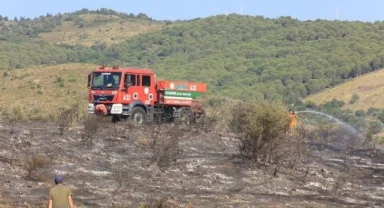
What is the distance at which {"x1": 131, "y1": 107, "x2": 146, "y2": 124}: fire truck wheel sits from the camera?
35031mm

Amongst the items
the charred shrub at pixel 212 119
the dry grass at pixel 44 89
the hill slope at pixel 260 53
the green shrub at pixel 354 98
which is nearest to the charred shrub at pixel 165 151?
the charred shrub at pixel 212 119

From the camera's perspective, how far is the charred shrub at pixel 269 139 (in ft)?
87.7

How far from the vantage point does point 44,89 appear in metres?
66.1

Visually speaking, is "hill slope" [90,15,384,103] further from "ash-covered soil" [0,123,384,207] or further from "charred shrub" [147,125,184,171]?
"charred shrub" [147,125,184,171]

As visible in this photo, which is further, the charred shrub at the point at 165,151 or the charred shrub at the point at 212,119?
the charred shrub at the point at 212,119

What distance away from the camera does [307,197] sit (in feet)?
69.9

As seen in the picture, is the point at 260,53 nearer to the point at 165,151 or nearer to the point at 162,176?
the point at 165,151

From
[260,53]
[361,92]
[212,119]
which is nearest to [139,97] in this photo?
[212,119]

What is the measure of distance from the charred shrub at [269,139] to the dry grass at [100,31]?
120 m

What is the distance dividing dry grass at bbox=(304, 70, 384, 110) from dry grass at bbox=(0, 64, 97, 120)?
32943mm

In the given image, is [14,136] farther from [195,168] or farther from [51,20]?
[51,20]

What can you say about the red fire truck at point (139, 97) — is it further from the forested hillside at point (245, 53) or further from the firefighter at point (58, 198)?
the forested hillside at point (245, 53)

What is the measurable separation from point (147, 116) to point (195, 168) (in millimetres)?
11571

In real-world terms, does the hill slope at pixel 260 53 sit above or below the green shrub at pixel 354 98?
above
